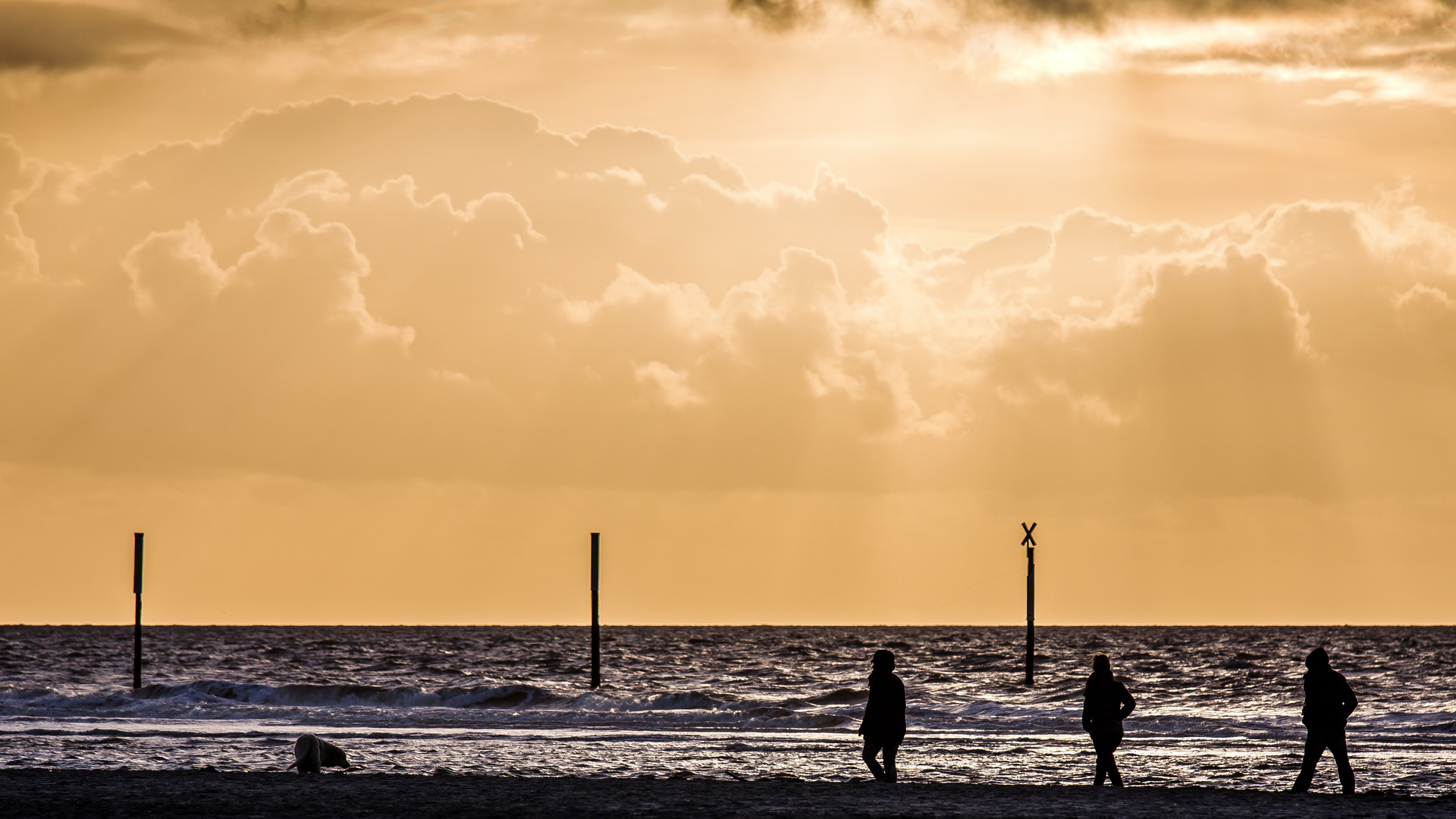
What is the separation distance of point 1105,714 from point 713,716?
2013 centimetres

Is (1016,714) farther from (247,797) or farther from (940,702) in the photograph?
(247,797)

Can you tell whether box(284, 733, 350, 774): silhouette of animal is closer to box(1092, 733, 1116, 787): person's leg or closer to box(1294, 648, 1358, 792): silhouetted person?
box(1092, 733, 1116, 787): person's leg

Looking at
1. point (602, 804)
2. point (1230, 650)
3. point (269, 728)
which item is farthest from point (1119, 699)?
point (1230, 650)

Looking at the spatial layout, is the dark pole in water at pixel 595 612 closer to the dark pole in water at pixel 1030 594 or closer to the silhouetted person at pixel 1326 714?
the dark pole in water at pixel 1030 594

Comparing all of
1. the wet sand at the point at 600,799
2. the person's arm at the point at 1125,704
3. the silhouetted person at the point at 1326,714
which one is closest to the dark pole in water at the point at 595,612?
the wet sand at the point at 600,799

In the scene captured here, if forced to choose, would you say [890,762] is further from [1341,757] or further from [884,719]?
[1341,757]

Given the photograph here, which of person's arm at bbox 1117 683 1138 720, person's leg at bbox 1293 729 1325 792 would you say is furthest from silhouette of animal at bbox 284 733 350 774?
person's leg at bbox 1293 729 1325 792

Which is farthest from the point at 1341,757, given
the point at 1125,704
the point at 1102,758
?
the point at 1102,758

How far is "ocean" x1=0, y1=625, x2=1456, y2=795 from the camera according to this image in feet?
82.2

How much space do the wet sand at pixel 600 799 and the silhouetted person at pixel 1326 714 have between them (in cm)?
42

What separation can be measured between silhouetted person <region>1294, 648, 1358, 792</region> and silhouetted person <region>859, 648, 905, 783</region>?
16.4ft

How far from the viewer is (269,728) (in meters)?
34.2

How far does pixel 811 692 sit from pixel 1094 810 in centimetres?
3354

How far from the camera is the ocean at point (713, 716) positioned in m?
25.0
